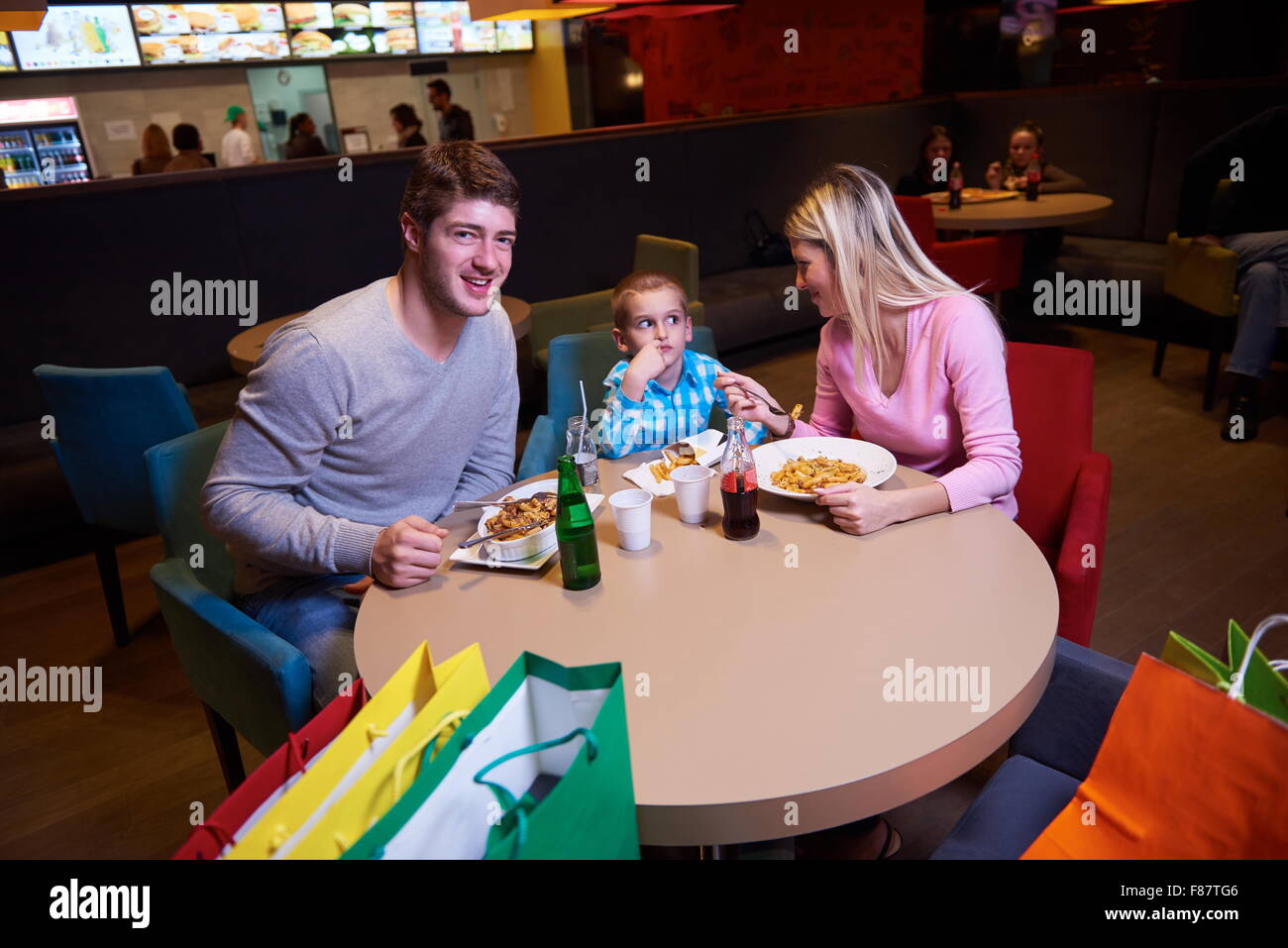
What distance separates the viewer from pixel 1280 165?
13.2 feet

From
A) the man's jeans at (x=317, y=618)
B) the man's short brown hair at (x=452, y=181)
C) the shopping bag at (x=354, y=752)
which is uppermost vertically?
the man's short brown hair at (x=452, y=181)

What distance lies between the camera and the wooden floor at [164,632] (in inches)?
86.0

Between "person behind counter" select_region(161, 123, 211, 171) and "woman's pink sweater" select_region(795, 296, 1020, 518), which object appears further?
"person behind counter" select_region(161, 123, 211, 171)

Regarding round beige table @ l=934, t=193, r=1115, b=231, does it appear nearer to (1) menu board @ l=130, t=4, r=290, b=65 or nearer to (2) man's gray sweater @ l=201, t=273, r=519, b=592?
(2) man's gray sweater @ l=201, t=273, r=519, b=592

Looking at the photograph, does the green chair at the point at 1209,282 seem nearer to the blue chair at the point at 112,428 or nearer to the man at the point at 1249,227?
the man at the point at 1249,227

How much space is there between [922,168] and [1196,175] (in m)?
2.08

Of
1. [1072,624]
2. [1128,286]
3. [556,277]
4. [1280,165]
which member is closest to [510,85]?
[556,277]

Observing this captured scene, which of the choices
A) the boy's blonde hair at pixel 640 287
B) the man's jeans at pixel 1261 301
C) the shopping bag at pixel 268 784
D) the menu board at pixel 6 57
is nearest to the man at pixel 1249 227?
the man's jeans at pixel 1261 301

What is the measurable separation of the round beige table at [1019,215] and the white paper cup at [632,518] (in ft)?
12.7

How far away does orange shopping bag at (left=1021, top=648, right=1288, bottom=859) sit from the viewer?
0.87 meters

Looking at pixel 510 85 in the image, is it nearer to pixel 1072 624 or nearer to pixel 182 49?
pixel 182 49

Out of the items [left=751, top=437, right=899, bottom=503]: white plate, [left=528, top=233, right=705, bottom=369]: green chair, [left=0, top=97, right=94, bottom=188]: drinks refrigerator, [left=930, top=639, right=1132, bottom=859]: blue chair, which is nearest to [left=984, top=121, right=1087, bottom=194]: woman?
[left=528, top=233, right=705, bottom=369]: green chair

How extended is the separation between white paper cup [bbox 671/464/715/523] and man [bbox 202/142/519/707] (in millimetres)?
439

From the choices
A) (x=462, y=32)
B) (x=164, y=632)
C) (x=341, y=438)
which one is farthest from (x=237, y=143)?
(x=341, y=438)
